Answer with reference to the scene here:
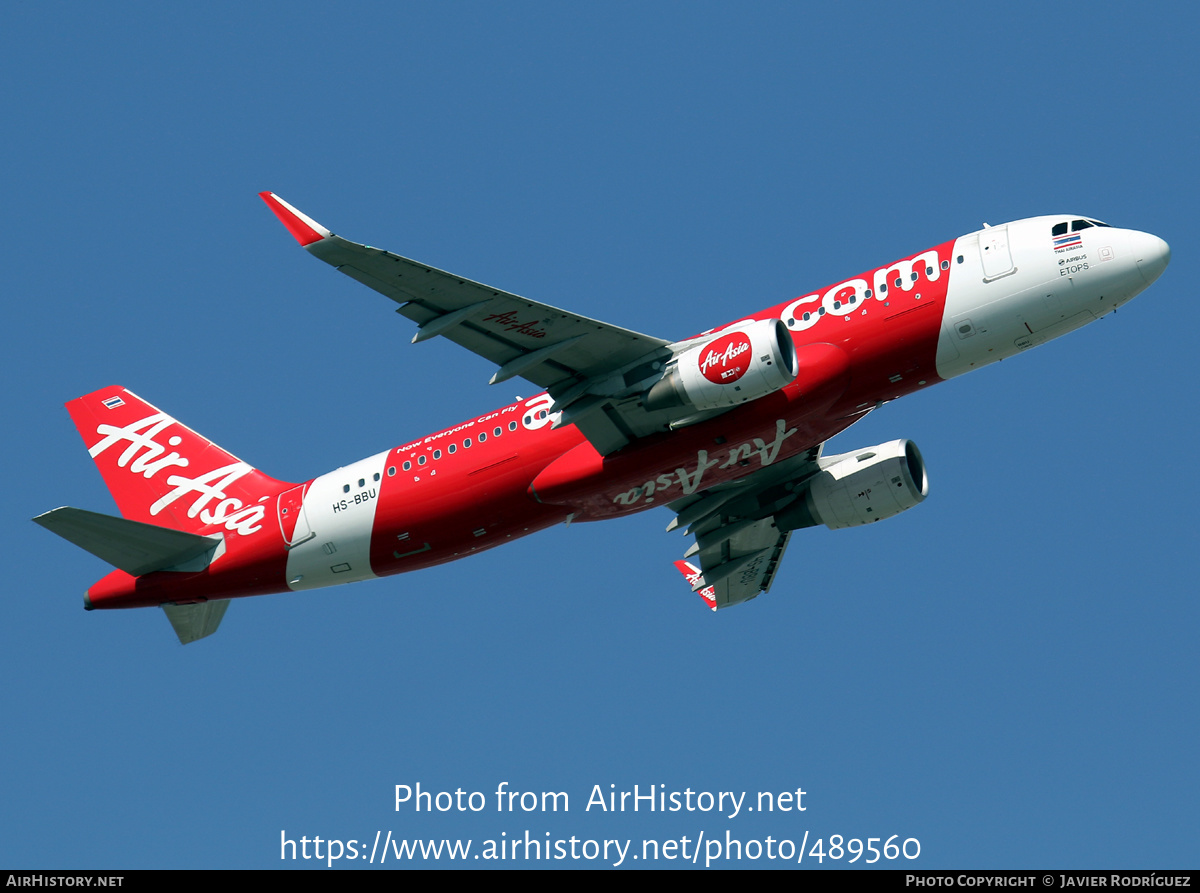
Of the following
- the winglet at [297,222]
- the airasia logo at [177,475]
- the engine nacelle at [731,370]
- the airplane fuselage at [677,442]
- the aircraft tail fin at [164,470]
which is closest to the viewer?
the winglet at [297,222]

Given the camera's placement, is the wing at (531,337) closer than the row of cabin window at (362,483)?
Yes

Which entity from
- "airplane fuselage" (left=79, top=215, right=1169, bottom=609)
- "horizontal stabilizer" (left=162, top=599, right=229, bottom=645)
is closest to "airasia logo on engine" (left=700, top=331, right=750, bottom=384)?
"airplane fuselage" (left=79, top=215, right=1169, bottom=609)

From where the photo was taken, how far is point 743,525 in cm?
4550

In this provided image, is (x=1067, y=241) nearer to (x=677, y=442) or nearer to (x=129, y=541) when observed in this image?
(x=677, y=442)

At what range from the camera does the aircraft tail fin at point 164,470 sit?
4412 cm

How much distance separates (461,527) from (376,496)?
2929 mm

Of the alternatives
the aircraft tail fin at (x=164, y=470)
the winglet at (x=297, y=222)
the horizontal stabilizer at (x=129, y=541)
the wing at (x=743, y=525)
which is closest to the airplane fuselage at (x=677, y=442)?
the aircraft tail fin at (x=164, y=470)

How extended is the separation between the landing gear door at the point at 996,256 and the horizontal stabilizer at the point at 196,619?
25.9 meters

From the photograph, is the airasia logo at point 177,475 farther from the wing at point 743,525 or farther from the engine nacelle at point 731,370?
the engine nacelle at point 731,370

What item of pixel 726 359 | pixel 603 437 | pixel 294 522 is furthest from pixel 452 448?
pixel 726 359

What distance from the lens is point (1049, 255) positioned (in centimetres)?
3647

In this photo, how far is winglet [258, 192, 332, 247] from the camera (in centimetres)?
3186

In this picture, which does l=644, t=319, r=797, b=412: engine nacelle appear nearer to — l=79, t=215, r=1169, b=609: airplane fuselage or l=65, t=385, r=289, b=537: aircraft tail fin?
l=79, t=215, r=1169, b=609: airplane fuselage
